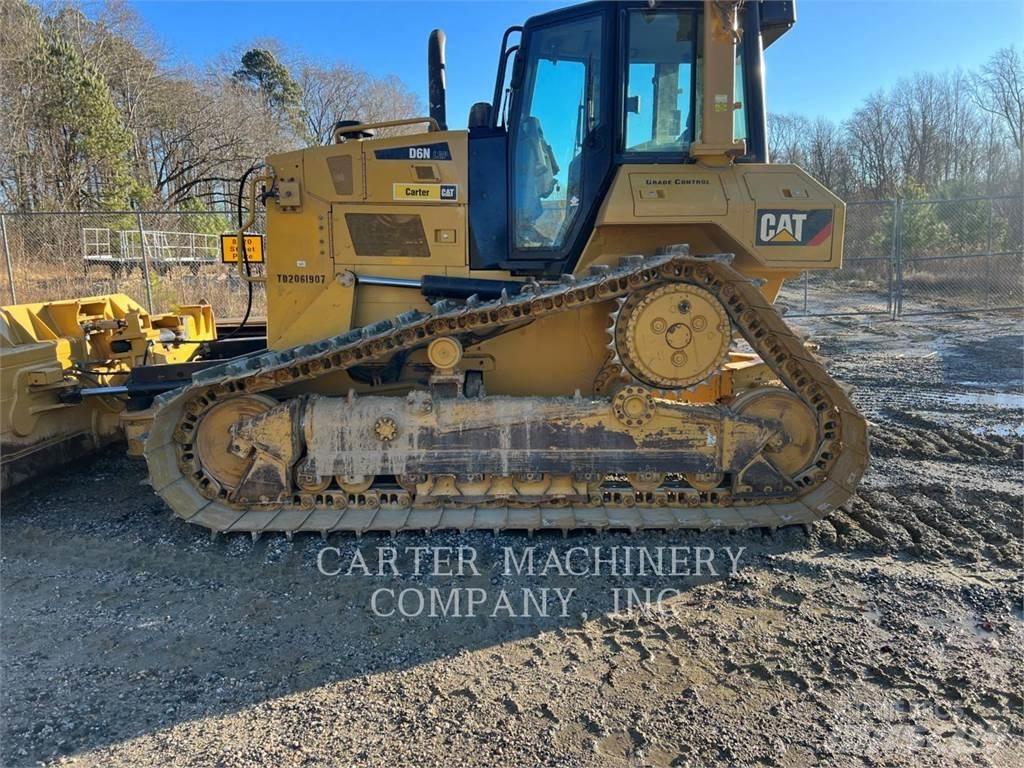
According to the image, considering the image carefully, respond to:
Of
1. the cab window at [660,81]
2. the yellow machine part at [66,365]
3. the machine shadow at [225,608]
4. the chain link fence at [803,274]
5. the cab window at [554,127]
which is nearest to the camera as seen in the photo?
the machine shadow at [225,608]

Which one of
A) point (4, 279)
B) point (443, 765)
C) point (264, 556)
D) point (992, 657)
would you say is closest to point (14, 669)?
point (264, 556)

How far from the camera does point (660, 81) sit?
4.42m

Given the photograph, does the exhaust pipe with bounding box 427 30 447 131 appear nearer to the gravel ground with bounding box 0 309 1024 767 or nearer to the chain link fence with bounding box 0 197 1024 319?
the gravel ground with bounding box 0 309 1024 767

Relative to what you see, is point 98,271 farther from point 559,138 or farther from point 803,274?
point 803,274

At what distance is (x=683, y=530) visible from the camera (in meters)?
4.29

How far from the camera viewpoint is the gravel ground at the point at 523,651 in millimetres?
2512

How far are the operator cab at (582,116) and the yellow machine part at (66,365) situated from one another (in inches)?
126

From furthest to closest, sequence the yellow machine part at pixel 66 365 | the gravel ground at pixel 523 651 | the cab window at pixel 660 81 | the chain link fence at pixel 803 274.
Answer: the chain link fence at pixel 803 274, the yellow machine part at pixel 66 365, the cab window at pixel 660 81, the gravel ground at pixel 523 651

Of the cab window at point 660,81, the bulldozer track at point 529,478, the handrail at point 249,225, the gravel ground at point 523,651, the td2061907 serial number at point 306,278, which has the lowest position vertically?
the gravel ground at point 523,651

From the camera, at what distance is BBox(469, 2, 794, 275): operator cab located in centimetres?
435

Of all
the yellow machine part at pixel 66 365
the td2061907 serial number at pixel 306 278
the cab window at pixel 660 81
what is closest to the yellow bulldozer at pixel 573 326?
the cab window at pixel 660 81

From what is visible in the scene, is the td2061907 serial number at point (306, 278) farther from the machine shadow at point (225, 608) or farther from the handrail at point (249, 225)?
the machine shadow at point (225, 608)

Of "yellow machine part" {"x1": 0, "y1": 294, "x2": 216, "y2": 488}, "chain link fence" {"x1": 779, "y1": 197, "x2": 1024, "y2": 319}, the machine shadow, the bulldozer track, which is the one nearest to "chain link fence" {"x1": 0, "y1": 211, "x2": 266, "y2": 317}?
"yellow machine part" {"x1": 0, "y1": 294, "x2": 216, "y2": 488}

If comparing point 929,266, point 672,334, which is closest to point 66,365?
point 672,334
